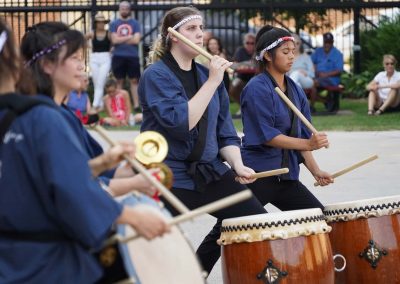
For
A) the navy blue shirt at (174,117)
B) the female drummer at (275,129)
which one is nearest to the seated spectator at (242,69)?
the female drummer at (275,129)

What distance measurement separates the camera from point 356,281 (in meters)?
6.18

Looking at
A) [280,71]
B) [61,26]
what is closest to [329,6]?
[280,71]

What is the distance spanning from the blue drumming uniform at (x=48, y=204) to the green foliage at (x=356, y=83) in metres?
16.0

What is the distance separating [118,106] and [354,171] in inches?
221

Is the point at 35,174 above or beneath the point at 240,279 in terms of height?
above

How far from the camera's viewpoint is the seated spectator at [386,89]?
1703 cm

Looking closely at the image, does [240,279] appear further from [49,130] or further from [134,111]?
[134,111]

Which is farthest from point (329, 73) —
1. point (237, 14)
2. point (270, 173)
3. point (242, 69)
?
point (270, 173)

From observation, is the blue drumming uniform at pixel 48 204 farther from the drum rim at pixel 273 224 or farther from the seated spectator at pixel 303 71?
the seated spectator at pixel 303 71

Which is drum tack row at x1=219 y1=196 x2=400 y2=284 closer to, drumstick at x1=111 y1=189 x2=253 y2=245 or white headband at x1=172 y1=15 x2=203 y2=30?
white headband at x1=172 y1=15 x2=203 y2=30

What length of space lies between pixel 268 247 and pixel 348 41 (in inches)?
669

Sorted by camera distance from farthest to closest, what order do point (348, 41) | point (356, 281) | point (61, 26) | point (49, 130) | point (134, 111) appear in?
point (348, 41) < point (134, 111) < point (356, 281) < point (61, 26) < point (49, 130)

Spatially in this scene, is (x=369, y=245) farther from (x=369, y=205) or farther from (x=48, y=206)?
(x=48, y=206)

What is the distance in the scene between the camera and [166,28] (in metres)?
5.88
